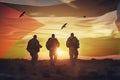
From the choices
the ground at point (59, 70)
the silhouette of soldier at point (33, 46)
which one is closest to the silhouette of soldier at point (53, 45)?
the silhouette of soldier at point (33, 46)

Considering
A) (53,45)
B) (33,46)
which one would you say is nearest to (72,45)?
(53,45)

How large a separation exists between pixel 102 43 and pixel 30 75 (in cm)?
911

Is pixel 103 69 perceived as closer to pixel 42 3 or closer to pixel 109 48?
pixel 109 48

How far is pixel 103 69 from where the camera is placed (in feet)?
76.9

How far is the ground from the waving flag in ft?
4.92

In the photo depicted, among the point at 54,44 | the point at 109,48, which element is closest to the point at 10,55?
the point at 54,44

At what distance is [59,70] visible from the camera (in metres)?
21.9

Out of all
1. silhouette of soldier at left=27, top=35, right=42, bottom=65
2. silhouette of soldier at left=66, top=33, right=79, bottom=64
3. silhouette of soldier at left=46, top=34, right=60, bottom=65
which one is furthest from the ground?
silhouette of soldier at left=46, top=34, right=60, bottom=65

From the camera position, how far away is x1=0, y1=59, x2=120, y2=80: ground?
20562 mm

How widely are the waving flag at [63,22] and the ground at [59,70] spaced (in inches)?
59.1

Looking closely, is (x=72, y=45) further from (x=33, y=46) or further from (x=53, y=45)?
(x=33, y=46)

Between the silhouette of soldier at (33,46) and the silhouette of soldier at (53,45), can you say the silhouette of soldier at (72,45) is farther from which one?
the silhouette of soldier at (33,46)

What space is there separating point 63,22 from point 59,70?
19.3 ft

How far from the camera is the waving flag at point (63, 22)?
87.6 ft
